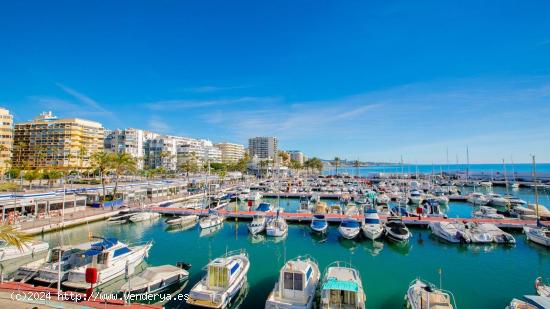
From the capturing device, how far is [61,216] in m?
39.6

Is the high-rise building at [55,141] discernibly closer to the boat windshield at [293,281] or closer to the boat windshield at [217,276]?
the boat windshield at [217,276]

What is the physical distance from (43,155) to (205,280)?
132m

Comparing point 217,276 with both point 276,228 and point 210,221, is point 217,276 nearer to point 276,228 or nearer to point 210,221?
point 276,228

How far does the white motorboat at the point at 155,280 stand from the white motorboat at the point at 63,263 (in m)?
4.91

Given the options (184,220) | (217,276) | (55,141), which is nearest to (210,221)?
(184,220)

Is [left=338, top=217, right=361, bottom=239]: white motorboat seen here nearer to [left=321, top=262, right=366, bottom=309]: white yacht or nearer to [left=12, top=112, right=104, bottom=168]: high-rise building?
[left=321, top=262, right=366, bottom=309]: white yacht

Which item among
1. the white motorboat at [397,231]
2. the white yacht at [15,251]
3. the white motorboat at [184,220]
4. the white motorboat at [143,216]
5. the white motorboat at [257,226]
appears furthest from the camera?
the white motorboat at [143,216]

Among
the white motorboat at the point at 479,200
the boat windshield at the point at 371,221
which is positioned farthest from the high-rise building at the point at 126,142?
the white motorboat at the point at 479,200

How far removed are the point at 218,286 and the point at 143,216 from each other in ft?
101

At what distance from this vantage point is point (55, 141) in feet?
410

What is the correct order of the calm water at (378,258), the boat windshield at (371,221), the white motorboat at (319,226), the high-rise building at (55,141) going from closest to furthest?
the calm water at (378,258) → the boat windshield at (371,221) → the white motorboat at (319,226) → the high-rise building at (55,141)

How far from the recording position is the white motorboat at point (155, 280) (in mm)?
18703

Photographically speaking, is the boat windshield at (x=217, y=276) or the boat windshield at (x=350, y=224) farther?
the boat windshield at (x=350, y=224)

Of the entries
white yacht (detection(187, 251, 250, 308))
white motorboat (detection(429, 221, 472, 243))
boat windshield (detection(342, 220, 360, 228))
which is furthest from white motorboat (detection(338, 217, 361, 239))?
white yacht (detection(187, 251, 250, 308))
